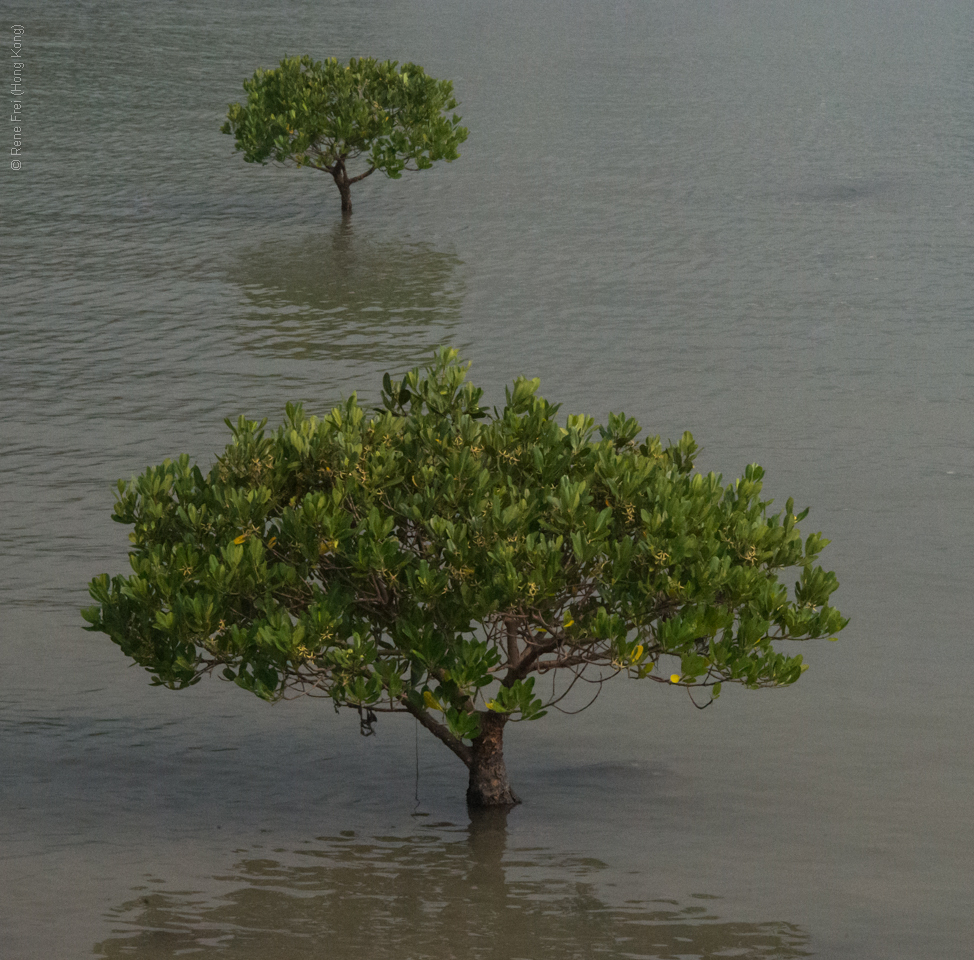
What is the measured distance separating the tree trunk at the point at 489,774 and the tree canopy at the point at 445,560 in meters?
0.88

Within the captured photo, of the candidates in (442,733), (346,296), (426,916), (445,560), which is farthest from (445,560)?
(346,296)

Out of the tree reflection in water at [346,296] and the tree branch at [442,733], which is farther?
the tree reflection in water at [346,296]

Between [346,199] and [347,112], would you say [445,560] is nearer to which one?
[347,112]

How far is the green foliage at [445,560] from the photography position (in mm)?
10891

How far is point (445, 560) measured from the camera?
11.2 m

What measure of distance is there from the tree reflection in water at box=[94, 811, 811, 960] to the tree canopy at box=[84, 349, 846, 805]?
4.11ft

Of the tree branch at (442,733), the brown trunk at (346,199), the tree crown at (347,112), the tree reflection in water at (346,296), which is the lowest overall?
the tree branch at (442,733)

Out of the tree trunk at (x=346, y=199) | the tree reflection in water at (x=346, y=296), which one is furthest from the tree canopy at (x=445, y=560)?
the tree trunk at (x=346, y=199)

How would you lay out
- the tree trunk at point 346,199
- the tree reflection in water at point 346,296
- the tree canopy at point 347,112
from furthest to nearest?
the tree trunk at point 346,199 → the tree canopy at point 347,112 → the tree reflection in water at point 346,296

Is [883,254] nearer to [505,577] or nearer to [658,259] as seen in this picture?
[658,259]

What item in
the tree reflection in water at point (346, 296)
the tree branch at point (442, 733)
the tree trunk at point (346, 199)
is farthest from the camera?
the tree trunk at point (346, 199)

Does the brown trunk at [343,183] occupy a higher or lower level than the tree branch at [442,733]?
higher

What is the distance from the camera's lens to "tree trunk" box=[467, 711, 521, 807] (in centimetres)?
1280

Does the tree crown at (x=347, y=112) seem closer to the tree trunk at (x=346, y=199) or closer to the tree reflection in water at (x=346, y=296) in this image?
the tree reflection in water at (x=346, y=296)
